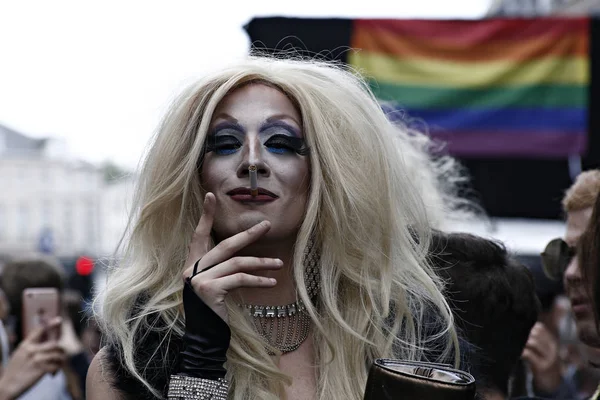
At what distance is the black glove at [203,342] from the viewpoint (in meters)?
1.87

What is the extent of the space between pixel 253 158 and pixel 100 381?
667mm

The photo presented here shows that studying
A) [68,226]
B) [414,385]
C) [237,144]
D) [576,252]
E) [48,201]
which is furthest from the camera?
[48,201]

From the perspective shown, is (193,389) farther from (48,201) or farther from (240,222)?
(48,201)

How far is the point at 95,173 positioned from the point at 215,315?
6295 cm

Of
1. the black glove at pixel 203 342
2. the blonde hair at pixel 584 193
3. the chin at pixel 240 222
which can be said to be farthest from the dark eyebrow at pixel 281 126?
the blonde hair at pixel 584 193

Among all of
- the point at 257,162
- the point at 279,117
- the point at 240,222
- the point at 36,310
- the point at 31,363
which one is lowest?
the point at 31,363

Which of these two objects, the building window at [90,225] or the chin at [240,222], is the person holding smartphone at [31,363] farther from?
the building window at [90,225]

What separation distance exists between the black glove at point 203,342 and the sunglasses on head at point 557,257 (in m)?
1.56

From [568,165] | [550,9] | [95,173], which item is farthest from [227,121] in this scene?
[95,173]

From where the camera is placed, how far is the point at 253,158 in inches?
83.6

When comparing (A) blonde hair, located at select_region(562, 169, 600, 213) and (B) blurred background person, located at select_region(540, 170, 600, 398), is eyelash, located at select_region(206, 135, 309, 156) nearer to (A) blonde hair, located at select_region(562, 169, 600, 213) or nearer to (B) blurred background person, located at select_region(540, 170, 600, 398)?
(B) blurred background person, located at select_region(540, 170, 600, 398)

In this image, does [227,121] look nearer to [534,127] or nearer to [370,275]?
[370,275]

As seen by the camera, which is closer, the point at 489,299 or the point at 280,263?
the point at 280,263

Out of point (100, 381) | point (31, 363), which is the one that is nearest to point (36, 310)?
point (31, 363)
